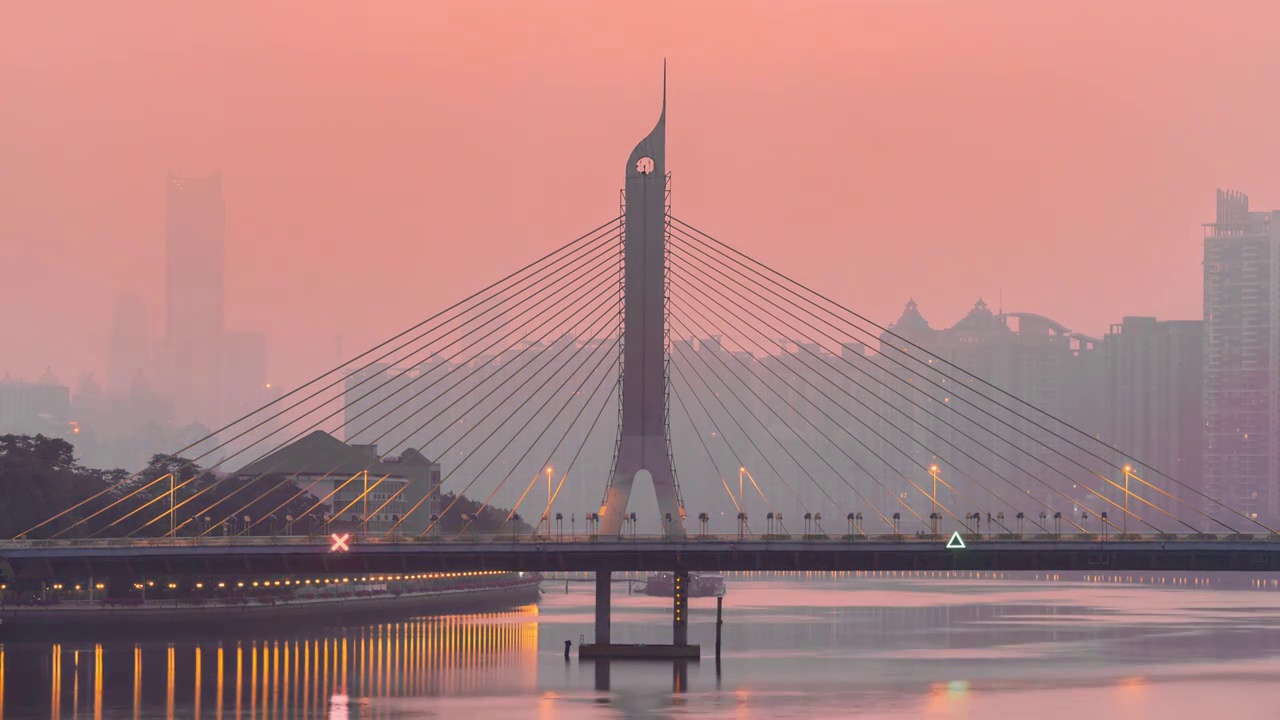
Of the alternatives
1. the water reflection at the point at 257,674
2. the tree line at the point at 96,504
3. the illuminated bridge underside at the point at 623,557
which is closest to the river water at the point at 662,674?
the water reflection at the point at 257,674

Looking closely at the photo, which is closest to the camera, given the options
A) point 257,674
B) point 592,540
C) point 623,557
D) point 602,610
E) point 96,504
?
point 592,540

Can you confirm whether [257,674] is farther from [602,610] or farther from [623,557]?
[623,557]

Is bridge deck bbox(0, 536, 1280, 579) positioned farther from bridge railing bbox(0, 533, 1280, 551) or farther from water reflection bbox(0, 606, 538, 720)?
water reflection bbox(0, 606, 538, 720)

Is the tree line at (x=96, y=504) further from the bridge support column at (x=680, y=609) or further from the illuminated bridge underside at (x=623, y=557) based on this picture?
the bridge support column at (x=680, y=609)

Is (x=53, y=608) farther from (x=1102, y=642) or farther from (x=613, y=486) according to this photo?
(x=1102, y=642)

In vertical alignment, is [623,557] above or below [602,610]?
above

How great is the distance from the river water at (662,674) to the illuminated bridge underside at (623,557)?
512 cm

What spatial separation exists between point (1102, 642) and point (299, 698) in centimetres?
6149

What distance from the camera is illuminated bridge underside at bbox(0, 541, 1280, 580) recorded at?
92.3 meters

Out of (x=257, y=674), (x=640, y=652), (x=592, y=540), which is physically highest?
(x=592, y=540)

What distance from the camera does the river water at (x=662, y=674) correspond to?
8569cm

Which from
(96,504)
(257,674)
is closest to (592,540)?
(257,674)

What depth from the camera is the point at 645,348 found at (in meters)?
96.6

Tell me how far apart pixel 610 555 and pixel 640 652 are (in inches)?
404
